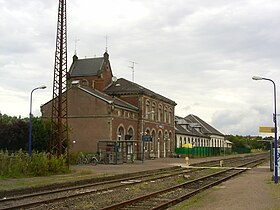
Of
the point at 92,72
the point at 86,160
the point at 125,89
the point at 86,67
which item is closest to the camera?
the point at 86,160

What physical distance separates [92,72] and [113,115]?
15633 millimetres

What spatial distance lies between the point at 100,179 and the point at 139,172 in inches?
249

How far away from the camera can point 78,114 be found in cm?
5347

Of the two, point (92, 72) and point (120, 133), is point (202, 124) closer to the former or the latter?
point (92, 72)

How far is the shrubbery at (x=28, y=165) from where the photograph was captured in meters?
24.8

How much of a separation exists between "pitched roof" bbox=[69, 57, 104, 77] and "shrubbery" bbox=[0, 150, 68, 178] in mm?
37503

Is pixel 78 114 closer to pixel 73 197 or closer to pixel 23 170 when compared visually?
pixel 23 170

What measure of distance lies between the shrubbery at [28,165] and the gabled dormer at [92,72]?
35855 millimetres

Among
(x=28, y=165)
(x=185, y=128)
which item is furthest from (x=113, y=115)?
(x=185, y=128)

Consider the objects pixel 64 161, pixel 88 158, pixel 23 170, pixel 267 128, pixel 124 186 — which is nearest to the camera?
pixel 124 186

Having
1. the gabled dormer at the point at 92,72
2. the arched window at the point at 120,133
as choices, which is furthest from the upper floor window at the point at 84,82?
the arched window at the point at 120,133

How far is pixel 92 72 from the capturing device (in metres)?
65.3

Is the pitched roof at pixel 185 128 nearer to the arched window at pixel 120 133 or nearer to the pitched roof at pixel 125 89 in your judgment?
the pitched roof at pixel 125 89

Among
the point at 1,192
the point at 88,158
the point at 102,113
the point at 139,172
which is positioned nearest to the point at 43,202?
the point at 1,192
